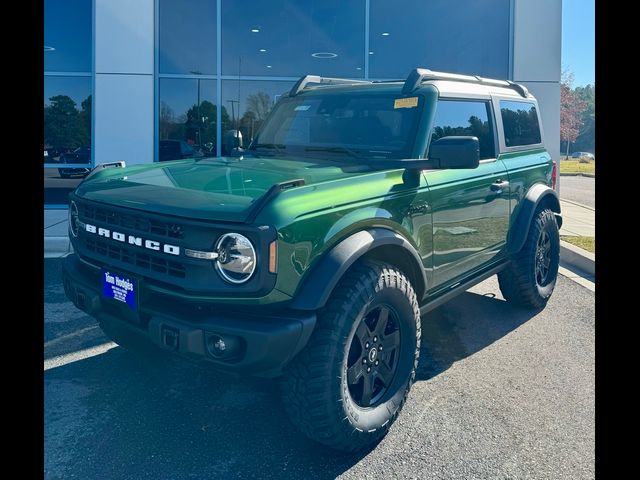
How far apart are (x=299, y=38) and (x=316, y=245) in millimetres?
9455

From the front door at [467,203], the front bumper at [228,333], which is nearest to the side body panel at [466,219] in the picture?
the front door at [467,203]

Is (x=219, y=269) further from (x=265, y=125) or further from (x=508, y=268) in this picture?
(x=508, y=268)

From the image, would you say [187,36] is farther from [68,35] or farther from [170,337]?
[170,337]

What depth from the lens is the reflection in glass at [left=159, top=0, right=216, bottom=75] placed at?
10930mm

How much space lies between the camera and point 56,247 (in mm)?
8016

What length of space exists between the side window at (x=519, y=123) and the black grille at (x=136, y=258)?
315 centimetres

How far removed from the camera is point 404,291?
3.17 m

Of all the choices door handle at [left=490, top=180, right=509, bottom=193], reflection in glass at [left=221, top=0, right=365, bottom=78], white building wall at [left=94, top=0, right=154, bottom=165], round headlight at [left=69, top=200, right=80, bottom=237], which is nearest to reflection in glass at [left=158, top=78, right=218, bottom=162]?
white building wall at [left=94, top=0, right=154, bottom=165]

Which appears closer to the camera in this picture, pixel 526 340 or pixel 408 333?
pixel 408 333

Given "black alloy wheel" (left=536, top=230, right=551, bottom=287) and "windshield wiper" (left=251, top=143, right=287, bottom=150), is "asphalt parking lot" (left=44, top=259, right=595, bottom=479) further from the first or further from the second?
"windshield wiper" (left=251, top=143, right=287, bottom=150)

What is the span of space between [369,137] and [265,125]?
1.18 metres

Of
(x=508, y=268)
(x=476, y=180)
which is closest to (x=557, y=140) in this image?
(x=508, y=268)

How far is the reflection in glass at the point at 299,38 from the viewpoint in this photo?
1128 centimetres

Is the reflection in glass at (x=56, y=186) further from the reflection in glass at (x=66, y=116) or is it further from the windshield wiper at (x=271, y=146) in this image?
the windshield wiper at (x=271, y=146)
